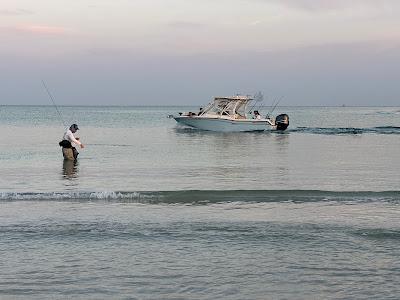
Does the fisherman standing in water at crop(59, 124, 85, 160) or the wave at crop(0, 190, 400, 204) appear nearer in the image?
the wave at crop(0, 190, 400, 204)

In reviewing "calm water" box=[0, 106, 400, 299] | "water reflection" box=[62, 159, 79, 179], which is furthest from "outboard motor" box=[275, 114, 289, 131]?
"calm water" box=[0, 106, 400, 299]

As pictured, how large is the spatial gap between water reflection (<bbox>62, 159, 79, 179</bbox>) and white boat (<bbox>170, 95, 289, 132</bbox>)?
2863 cm

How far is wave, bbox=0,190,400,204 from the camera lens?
1362 centimetres

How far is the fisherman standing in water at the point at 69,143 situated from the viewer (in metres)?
22.6

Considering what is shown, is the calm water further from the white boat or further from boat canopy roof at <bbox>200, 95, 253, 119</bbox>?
boat canopy roof at <bbox>200, 95, 253, 119</bbox>

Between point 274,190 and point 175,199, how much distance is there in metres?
2.93

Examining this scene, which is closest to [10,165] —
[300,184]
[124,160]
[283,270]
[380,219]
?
[124,160]

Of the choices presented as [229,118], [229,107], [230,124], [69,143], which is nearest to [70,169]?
[69,143]

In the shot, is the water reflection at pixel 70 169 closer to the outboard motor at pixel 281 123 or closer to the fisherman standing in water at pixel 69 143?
the fisherman standing in water at pixel 69 143

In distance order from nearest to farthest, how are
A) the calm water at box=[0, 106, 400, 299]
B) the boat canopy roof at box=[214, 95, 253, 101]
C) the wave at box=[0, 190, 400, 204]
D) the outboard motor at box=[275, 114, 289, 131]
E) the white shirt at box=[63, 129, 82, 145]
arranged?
1. the calm water at box=[0, 106, 400, 299]
2. the wave at box=[0, 190, 400, 204]
3. the white shirt at box=[63, 129, 82, 145]
4. the boat canopy roof at box=[214, 95, 253, 101]
5. the outboard motor at box=[275, 114, 289, 131]

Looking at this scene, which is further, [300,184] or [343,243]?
[300,184]

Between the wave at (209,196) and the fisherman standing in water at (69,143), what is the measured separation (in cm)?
849

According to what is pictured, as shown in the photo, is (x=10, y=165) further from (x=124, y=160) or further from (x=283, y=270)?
(x=283, y=270)

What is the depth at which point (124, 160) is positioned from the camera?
25234 millimetres
